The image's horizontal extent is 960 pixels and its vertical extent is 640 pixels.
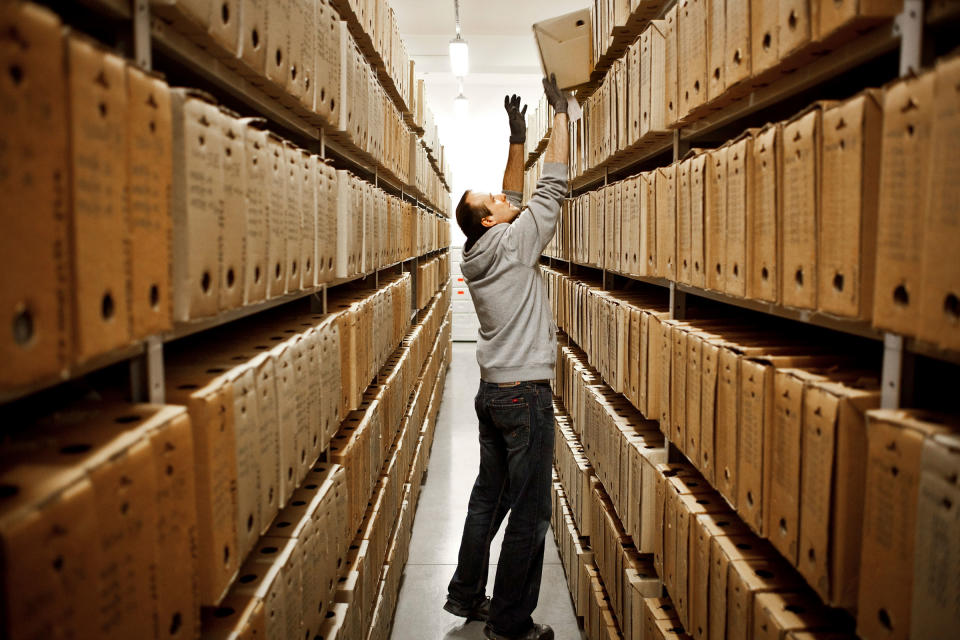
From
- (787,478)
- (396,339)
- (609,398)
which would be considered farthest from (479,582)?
(787,478)

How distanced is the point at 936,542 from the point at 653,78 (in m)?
1.69

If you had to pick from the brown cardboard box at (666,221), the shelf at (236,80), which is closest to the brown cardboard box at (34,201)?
the shelf at (236,80)

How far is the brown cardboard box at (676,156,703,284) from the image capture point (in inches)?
71.8

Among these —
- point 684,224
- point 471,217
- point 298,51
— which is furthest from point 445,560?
point 298,51

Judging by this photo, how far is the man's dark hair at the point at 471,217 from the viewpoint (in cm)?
273

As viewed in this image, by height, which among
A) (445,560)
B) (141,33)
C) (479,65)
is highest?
(479,65)

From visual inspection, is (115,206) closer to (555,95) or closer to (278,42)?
(278,42)

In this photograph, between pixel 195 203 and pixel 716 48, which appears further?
pixel 716 48

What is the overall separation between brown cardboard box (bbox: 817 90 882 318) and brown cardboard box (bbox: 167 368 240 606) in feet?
3.43

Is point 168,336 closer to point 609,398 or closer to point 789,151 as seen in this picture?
point 789,151

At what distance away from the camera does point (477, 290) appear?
2725 mm

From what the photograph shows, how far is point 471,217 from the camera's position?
2.74 metres

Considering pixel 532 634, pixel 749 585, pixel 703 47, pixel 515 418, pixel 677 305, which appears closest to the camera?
pixel 749 585

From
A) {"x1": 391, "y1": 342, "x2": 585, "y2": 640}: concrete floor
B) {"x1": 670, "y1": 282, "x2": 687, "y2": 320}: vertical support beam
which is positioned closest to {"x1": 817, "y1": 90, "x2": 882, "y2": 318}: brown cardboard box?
{"x1": 670, "y1": 282, "x2": 687, "y2": 320}: vertical support beam
